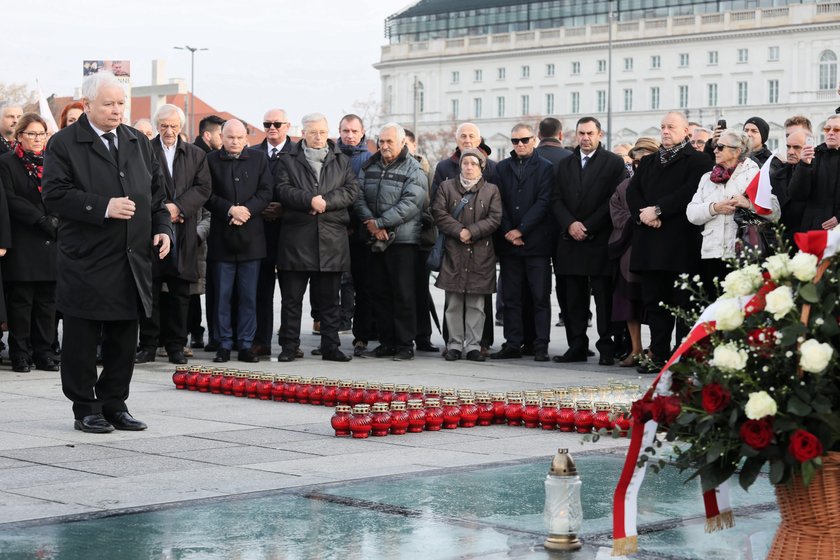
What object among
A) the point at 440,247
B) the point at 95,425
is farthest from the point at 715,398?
the point at 440,247

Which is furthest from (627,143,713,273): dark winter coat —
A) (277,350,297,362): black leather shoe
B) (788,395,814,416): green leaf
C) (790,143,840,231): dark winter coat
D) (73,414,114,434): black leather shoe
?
(788,395,814,416): green leaf

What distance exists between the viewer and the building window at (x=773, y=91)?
114m

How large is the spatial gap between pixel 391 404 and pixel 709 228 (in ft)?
14.6

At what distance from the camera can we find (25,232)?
12922mm

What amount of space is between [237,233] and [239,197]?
0.34 meters

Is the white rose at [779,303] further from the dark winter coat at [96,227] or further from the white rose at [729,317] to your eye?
the dark winter coat at [96,227]

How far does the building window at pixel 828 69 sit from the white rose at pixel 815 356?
110 m

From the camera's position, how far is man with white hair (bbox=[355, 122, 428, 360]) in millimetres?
14102

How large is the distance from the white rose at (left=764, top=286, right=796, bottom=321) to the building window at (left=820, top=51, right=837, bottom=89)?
110076 millimetres

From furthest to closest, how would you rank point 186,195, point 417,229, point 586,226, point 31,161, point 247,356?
point 417,229 < point 586,226 < point 247,356 < point 186,195 < point 31,161

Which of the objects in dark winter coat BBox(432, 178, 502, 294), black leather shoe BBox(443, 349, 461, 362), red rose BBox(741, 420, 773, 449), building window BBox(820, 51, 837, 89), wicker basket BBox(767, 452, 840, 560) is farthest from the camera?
building window BBox(820, 51, 837, 89)

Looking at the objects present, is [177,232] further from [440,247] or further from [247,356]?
[440,247]

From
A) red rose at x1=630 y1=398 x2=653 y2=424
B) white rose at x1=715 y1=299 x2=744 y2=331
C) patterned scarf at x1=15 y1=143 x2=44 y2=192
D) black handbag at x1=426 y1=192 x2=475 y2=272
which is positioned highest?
patterned scarf at x1=15 y1=143 x2=44 y2=192

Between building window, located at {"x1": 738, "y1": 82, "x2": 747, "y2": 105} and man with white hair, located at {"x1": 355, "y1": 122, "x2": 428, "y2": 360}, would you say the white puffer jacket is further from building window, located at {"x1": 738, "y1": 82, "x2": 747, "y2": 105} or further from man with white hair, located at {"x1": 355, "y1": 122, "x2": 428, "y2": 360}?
building window, located at {"x1": 738, "y1": 82, "x2": 747, "y2": 105}
